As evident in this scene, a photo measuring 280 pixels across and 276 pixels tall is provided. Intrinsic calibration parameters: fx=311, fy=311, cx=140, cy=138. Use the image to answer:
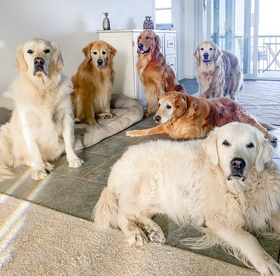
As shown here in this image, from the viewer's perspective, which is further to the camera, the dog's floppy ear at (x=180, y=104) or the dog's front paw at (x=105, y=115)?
the dog's front paw at (x=105, y=115)

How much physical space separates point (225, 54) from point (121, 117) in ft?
7.37

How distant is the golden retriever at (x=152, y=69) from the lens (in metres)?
4.12

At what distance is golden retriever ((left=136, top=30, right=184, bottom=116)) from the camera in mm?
4125

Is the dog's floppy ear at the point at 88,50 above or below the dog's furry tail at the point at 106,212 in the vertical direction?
above

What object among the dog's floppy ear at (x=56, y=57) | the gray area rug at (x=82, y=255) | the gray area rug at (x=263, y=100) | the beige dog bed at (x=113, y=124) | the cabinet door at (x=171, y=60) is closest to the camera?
the gray area rug at (x=82, y=255)

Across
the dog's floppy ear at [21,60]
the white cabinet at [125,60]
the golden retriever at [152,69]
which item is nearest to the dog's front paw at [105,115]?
the golden retriever at [152,69]

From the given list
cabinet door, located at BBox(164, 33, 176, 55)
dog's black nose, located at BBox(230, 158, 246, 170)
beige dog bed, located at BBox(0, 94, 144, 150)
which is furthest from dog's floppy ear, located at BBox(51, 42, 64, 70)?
cabinet door, located at BBox(164, 33, 176, 55)

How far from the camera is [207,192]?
158 cm

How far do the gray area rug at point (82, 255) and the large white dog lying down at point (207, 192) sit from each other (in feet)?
0.25

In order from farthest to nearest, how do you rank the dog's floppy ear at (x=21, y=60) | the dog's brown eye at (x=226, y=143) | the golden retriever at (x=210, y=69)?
1. the golden retriever at (x=210, y=69)
2. the dog's floppy ear at (x=21, y=60)
3. the dog's brown eye at (x=226, y=143)

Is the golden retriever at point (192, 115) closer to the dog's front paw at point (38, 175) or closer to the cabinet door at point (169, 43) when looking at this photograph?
the dog's front paw at point (38, 175)

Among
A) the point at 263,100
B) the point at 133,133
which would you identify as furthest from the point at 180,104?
the point at 263,100

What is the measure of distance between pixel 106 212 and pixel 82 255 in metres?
0.27

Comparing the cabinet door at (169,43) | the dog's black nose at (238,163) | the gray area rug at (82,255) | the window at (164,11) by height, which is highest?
the window at (164,11)
